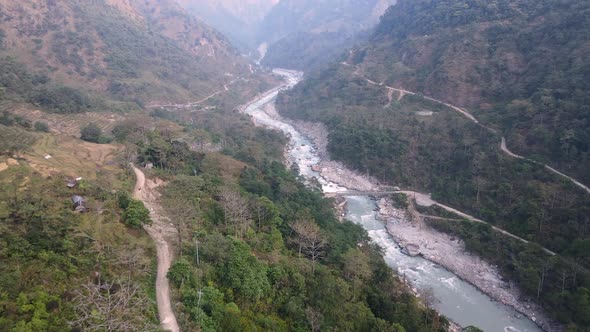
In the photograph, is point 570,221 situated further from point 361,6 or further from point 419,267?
point 361,6

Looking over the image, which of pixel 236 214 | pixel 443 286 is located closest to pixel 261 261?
pixel 236 214

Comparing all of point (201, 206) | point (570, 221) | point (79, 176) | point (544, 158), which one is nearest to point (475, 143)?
point (544, 158)

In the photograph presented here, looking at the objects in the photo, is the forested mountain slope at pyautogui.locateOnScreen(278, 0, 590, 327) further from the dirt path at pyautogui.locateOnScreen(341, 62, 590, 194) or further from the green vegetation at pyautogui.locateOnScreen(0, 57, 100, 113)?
the green vegetation at pyautogui.locateOnScreen(0, 57, 100, 113)

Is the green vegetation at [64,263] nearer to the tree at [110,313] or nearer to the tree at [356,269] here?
the tree at [110,313]

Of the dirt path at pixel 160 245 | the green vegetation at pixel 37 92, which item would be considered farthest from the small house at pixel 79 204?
the green vegetation at pixel 37 92

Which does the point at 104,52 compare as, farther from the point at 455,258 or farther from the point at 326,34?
the point at 326,34

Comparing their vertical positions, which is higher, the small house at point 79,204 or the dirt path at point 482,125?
the dirt path at point 482,125
